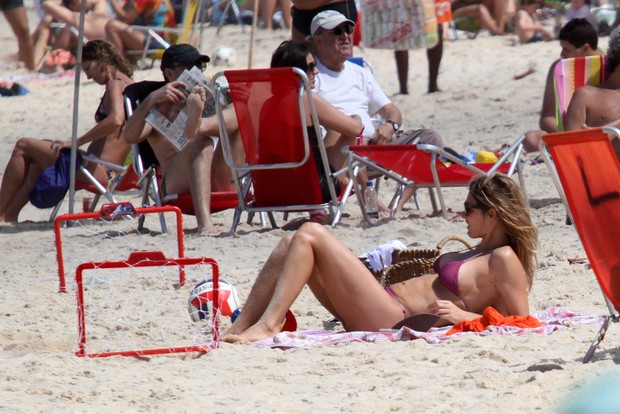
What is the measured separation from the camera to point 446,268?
4.32 metres

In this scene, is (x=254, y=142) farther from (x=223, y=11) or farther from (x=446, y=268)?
(x=223, y=11)

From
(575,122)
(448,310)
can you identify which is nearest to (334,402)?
(448,310)

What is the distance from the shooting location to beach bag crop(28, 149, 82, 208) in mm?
7590

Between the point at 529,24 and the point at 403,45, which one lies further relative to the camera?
the point at 529,24

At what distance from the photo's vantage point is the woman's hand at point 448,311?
4.21m

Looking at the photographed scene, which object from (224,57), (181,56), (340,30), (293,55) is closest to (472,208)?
(293,55)

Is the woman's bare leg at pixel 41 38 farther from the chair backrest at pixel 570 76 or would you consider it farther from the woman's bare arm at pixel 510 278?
the woman's bare arm at pixel 510 278

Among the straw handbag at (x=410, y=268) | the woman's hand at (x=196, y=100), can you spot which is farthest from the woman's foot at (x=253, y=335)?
the woman's hand at (x=196, y=100)

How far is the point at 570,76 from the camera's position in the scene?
7.34 m

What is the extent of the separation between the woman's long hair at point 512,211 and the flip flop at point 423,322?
0.36m

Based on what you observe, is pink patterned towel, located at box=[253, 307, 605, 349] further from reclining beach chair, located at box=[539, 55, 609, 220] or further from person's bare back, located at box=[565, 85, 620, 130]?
reclining beach chair, located at box=[539, 55, 609, 220]

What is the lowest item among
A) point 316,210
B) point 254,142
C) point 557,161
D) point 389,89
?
point 389,89

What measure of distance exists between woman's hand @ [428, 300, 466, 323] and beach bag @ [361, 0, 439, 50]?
7260 mm

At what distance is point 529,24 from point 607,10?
3.60 ft
